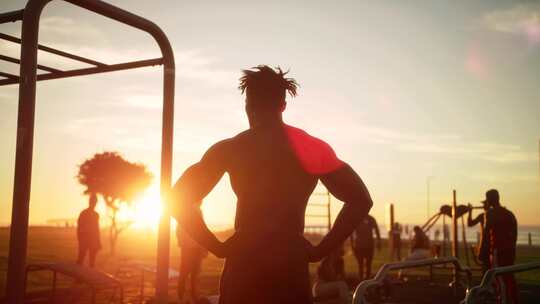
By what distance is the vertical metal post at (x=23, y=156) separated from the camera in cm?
285

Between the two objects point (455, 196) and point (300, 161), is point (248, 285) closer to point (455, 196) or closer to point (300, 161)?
point (300, 161)

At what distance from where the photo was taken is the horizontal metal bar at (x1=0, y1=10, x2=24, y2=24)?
3.08 metres

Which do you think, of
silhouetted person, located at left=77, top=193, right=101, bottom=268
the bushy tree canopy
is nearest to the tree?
the bushy tree canopy

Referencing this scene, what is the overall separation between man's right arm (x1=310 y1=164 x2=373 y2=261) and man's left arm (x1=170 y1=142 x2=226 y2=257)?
0.42 meters

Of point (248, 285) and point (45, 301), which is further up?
point (248, 285)

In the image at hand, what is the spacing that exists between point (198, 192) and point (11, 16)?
192 centimetres

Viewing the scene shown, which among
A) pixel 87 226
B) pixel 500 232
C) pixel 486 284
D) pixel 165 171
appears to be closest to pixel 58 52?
pixel 165 171

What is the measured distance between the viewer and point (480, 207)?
44.5ft

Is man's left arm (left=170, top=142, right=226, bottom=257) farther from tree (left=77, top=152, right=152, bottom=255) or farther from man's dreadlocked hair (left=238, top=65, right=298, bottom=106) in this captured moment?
tree (left=77, top=152, right=152, bottom=255)

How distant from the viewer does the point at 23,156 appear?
285 cm

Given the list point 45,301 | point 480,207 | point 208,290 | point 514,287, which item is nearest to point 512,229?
point 514,287

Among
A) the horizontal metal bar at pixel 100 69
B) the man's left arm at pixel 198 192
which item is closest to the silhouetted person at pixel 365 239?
the horizontal metal bar at pixel 100 69

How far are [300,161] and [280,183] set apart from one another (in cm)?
12

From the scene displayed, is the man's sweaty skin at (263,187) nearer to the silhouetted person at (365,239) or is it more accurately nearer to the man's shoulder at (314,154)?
the man's shoulder at (314,154)
